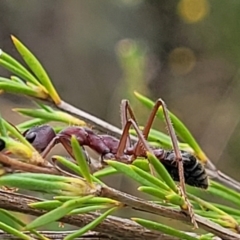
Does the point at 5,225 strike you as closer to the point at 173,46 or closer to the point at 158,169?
the point at 158,169

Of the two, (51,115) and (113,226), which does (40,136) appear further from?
(113,226)

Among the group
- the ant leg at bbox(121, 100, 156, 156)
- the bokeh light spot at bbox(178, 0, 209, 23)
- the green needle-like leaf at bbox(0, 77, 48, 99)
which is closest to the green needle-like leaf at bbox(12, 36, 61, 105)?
the green needle-like leaf at bbox(0, 77, 48, 99)

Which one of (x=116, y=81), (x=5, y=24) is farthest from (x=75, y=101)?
(x=5, y=24)

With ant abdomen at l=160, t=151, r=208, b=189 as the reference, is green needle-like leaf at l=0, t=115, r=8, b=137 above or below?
below

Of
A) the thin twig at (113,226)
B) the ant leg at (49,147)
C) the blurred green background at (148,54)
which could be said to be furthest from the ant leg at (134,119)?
the blurred green background at (148,54)

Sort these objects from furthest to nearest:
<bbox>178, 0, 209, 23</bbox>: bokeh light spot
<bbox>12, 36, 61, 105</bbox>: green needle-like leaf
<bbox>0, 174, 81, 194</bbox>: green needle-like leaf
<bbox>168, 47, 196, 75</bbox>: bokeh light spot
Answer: <bbox>168, 47, 196, 75</bbox>: bokeh light spot, <bbox>178, 0, 209, 23</bbox>: bokeh light spot, <bbox>12, 36, 61, 105</bbox>: green needle-like leaf, <bbox>0, 174, 81, 194</bbox>: green needle-like leaf

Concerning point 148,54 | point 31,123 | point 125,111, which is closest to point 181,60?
point 148,54

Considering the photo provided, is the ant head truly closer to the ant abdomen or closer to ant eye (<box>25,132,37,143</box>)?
ant eye (<box>25,132,37,143</box>)

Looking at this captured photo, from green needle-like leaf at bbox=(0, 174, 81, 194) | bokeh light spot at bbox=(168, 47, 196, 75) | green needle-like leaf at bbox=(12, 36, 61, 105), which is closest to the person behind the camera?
green needle-like leaf at bbox=(0, 174, 81, 194)
